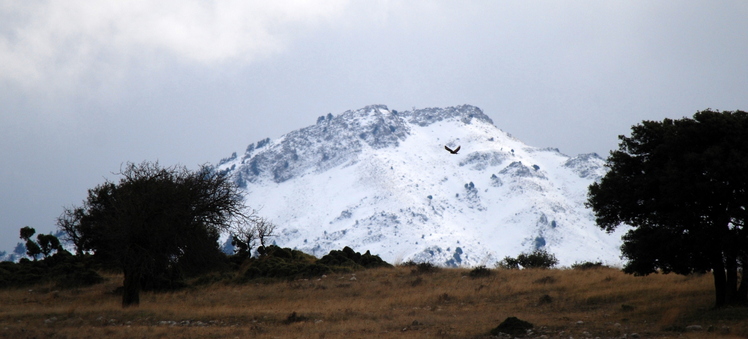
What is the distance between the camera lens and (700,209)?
890 inches

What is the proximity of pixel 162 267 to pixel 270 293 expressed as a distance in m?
6.51

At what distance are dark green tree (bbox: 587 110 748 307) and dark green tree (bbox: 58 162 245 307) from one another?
59.3ft

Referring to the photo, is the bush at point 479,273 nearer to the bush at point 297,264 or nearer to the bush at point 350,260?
the bush at point 297,264

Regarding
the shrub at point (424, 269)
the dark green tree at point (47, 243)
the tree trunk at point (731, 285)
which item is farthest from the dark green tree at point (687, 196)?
the dark green tree at point (47, 243)

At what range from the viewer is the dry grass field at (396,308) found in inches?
830

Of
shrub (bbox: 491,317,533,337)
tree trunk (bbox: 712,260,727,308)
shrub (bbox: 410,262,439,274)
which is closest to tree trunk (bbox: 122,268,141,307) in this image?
shrub (bbox: 491,317,533,337)

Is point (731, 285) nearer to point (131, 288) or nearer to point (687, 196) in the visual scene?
point (687, 196)

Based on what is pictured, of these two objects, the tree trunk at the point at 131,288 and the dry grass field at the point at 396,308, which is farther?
the tree trunk at the point at 131,288

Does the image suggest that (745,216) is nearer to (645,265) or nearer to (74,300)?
(645,265)

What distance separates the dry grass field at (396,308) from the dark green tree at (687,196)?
71.6 inches

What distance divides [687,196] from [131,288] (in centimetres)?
2342

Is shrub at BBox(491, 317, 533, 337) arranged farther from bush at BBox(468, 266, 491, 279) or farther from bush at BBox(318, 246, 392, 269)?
bush at BBox(318, 246, 392, 269)

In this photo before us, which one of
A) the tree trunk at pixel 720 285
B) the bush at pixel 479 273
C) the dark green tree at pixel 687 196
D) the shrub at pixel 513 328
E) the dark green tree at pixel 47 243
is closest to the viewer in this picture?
the shrub at pixel 513 328

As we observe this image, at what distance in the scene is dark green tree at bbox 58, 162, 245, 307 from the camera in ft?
92.4
